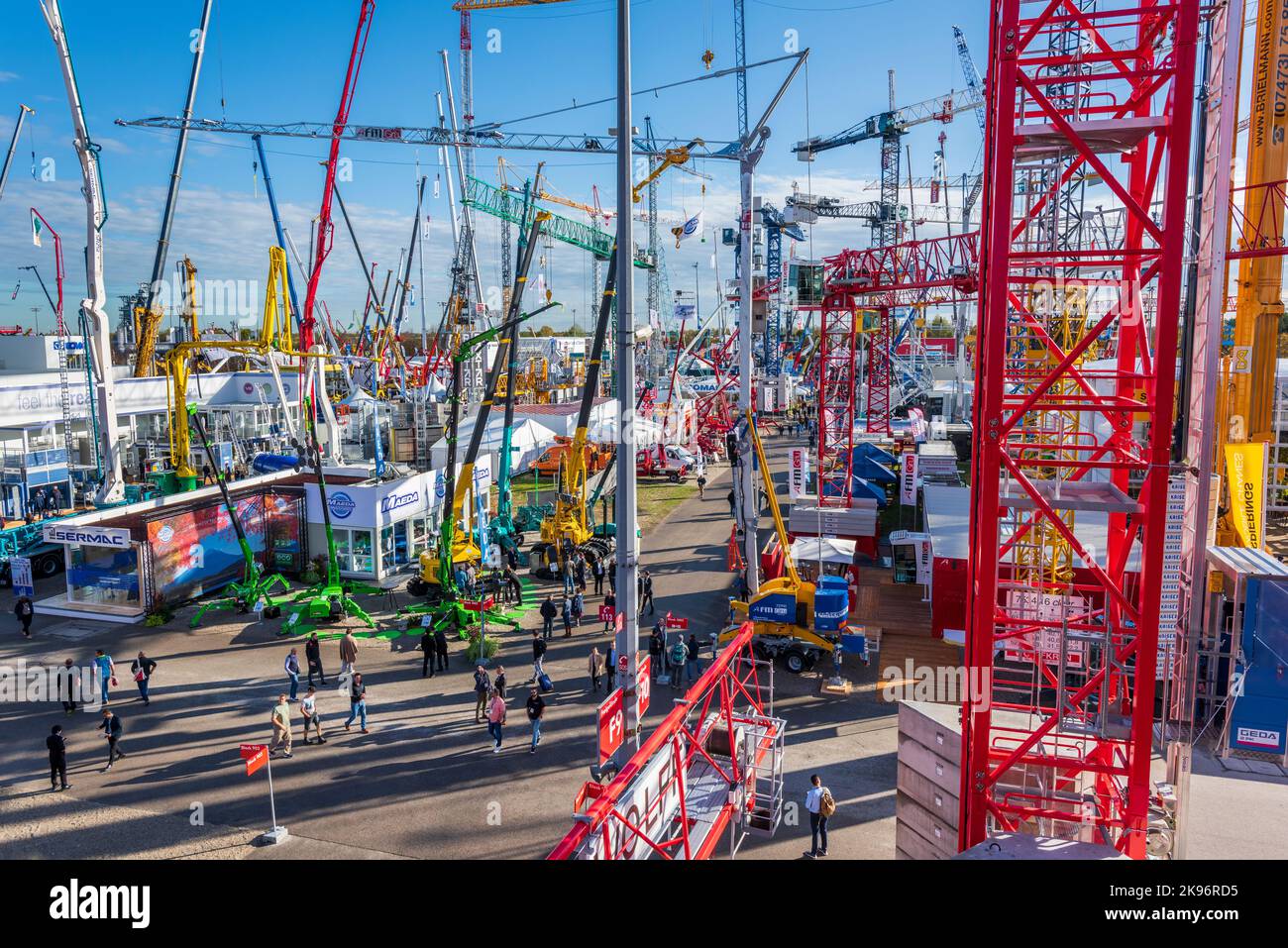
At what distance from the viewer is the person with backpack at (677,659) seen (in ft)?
52.9

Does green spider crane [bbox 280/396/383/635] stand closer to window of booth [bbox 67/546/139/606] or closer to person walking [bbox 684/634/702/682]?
window of booth [bbox 67/546/139/606]

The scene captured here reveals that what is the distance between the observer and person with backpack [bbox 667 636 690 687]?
16109mm

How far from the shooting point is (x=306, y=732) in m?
13.8

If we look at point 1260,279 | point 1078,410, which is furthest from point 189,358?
point 1260,279

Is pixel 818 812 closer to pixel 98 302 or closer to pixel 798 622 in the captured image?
pixel 798 622

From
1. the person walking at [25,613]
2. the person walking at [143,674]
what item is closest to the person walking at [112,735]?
the person walking at [143,674]

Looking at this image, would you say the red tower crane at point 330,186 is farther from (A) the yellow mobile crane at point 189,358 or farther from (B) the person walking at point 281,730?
(B) the person walking at point 281,730

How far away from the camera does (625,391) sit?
9242 millimetres

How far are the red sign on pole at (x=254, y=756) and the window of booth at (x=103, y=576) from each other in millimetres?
10650

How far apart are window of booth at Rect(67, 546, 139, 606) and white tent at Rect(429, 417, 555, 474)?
30.0 feet

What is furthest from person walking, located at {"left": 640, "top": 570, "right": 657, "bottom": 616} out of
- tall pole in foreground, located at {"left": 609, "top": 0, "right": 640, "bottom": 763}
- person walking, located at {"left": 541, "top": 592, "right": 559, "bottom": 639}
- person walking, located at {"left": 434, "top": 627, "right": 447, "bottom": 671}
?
tall pole in foreground, located at {"left": 609, "top": 0, "right": 640, "bottom": 763}

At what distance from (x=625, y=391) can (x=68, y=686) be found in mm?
12382
